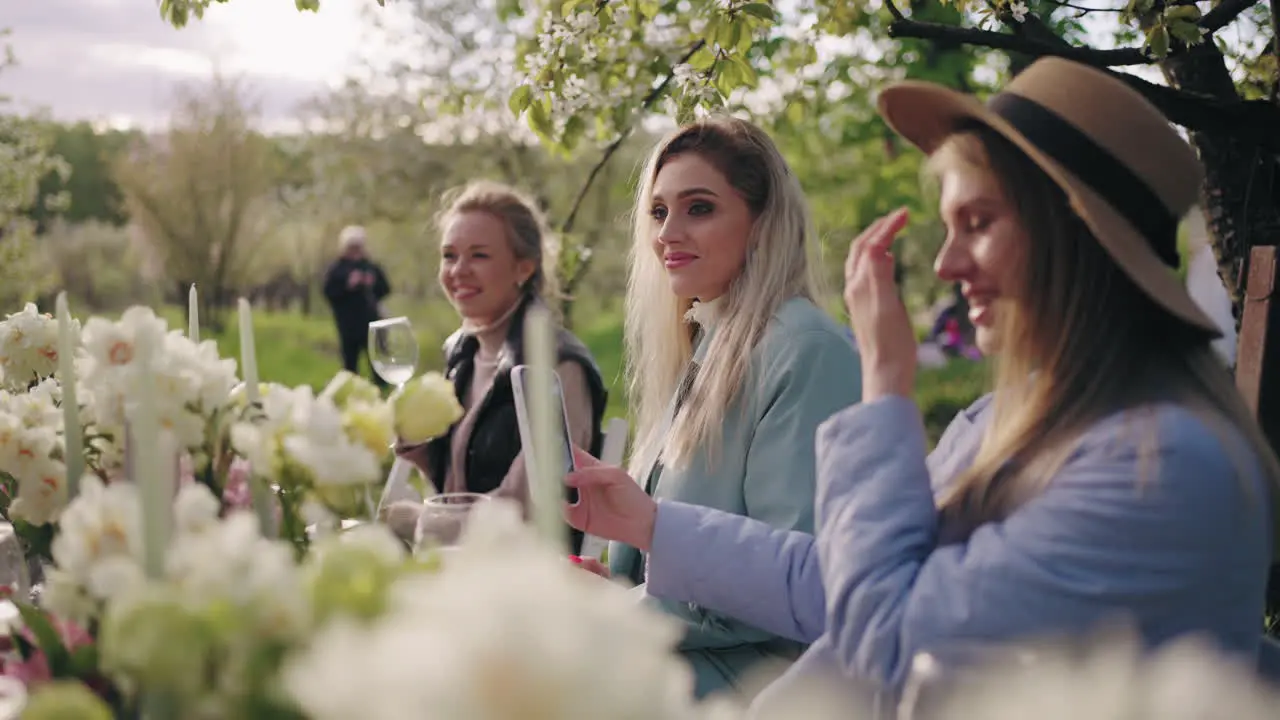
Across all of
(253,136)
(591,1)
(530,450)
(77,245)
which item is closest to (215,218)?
(253,136)

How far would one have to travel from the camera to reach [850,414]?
1526 millimetres

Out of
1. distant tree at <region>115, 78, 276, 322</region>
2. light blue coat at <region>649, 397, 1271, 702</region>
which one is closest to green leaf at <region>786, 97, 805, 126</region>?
light blue coat at <region>649, 397, 1271, 702</region>

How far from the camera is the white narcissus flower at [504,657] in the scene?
55cm

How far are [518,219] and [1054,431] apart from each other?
308 centimetres

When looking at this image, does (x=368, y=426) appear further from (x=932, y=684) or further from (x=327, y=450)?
(x=932, y=684)

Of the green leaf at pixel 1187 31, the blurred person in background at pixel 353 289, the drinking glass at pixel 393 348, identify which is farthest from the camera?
the blurred person in background at pixel 353 289

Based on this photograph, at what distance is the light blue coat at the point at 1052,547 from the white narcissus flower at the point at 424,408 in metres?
0.54

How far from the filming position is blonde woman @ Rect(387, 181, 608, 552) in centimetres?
377

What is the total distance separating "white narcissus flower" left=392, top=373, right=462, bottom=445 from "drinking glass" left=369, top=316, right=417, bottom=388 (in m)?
1.79

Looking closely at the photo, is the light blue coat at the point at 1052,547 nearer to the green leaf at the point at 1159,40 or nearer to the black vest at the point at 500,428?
the green leaf at the point at 1159,40

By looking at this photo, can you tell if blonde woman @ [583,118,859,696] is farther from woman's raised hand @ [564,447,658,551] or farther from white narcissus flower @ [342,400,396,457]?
white narcissus flower @ [342,400,396,457]

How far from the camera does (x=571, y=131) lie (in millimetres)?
3766

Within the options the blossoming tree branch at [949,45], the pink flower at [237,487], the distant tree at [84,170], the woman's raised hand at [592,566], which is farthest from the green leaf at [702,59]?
the distant tree at [84,170]

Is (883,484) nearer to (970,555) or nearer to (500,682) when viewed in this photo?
(970,555)
